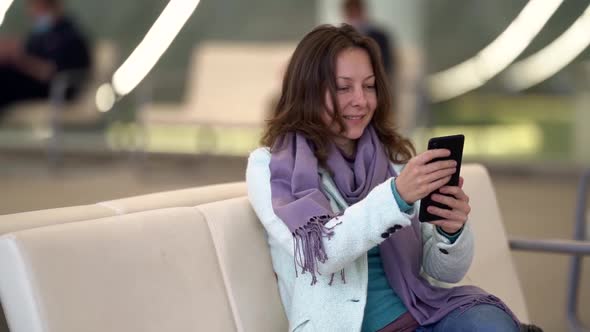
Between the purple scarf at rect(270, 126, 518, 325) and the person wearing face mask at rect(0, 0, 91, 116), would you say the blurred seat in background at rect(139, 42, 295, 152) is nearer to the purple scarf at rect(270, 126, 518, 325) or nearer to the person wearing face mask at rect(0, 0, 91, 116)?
the person wearing face mask at rect(0, 0, 91, 116)

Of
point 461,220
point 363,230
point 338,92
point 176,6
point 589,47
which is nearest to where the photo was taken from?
point 363,230

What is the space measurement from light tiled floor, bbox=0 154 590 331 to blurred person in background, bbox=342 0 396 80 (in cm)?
120

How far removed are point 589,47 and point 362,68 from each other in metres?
5.31

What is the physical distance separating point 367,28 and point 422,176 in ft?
17.3

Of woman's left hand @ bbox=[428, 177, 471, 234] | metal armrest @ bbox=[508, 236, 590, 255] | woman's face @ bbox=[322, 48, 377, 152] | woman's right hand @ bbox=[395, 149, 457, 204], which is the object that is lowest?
metal armrest @ bbox=[508, 236, 590, 255]

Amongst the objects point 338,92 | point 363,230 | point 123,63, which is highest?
point 123,63

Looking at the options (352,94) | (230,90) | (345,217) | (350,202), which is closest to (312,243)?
(345,217)

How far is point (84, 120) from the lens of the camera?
7.57 meters

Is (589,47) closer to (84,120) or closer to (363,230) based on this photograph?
(84,120)

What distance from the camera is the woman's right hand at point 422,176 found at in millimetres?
1731

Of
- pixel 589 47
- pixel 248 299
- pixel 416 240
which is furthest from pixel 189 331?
pixel 589 47

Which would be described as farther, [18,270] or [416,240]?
[416,240]

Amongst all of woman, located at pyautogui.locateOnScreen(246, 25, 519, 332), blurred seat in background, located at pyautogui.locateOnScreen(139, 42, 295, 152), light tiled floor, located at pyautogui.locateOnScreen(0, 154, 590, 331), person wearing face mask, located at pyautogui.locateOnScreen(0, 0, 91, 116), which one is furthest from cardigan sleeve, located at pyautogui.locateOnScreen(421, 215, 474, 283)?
person wearing face mask, located at pyautogui.locateOnScreen(0, 0, 91, 116)

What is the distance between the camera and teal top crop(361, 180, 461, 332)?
1.94 metres
